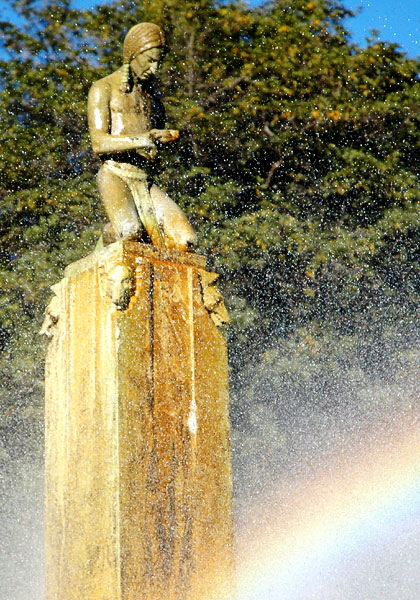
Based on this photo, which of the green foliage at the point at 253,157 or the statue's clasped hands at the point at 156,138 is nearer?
the statue's clasped hands at the point at 156,138

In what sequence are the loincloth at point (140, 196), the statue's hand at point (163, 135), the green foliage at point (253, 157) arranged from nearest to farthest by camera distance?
the statue's hand at point (163, 135)
the loincloth at point (140, 196)
the green foliage at point (253, 157)

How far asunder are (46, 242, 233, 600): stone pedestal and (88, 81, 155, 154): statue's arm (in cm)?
80

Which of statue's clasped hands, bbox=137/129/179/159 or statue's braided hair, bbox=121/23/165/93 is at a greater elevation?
statue's braided hair, bbox=121/23/165/93

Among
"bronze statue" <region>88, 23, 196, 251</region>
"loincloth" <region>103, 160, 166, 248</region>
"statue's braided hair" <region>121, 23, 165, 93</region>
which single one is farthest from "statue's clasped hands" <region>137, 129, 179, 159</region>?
"statue's braided hair" <region>121, 23, 165, 93</region>

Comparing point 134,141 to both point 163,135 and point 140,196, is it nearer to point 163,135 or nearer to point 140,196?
point 163,135

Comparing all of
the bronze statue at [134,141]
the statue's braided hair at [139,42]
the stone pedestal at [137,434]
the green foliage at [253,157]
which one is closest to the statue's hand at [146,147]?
the bronze statue at [134,141]

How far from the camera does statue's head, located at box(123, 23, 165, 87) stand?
280 inches

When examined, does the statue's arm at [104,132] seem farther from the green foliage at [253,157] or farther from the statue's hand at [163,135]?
the green foliage at [253,157]

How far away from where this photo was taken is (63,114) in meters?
15.8

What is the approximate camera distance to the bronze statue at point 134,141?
7.08m

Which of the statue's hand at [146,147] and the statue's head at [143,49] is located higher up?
the statue's head at [143,49]

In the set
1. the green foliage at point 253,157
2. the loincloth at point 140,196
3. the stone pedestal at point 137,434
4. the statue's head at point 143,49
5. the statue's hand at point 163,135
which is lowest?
the stone pedestal at point 137,434

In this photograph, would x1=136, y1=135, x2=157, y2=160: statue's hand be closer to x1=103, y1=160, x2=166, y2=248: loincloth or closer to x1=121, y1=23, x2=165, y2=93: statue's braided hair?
x1=103, y1=160, x2=166, y2=248: loincloth

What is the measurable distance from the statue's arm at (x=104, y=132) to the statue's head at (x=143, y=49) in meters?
0.23
